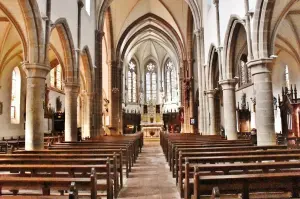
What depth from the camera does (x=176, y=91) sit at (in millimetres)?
45531

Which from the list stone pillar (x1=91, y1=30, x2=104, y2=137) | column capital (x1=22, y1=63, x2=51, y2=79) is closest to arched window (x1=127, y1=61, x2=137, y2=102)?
stone pillar (x1=91, y1=30, x2=104, y2=137)

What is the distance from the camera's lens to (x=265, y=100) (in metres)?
10.4

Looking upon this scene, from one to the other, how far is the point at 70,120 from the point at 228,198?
465 inches

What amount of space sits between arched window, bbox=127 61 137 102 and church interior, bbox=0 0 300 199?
3.63 meters

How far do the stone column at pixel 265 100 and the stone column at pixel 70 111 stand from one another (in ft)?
32.3

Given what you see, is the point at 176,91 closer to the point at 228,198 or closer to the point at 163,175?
the point at 163,175

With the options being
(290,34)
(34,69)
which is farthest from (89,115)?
(290,34)

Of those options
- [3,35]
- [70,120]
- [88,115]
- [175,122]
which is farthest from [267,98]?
[175,122]

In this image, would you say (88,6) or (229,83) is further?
(88,6)

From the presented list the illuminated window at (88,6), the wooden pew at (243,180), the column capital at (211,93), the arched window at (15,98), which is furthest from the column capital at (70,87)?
the wooden pew at (243,180)

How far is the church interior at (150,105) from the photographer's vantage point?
5.05m

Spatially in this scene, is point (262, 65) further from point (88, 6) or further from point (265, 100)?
point (88, 6)

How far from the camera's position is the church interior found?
16.6ft

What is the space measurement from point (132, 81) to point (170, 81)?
628 cm
